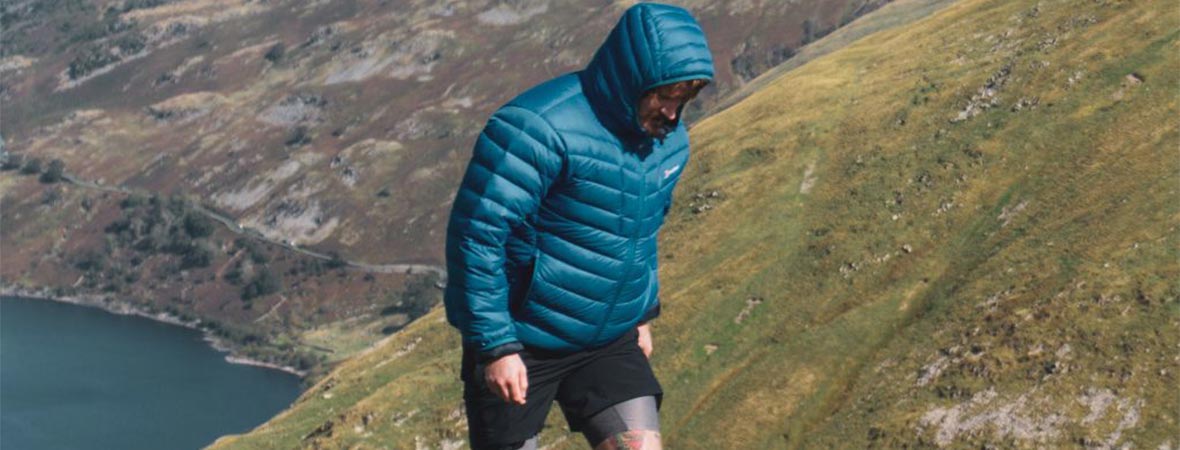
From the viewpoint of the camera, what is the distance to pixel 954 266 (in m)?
62.0

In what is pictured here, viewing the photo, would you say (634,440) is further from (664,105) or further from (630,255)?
(664,105)

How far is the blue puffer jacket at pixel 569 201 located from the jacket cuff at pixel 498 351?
11 millimetres

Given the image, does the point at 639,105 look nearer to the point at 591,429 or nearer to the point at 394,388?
the point at 591,429

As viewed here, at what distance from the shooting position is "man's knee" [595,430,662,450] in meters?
9.95

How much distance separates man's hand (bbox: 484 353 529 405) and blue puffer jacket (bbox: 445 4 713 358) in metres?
0.10

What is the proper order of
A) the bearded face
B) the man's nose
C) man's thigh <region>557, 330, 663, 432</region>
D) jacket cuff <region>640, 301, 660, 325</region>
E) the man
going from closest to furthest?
the man → the bearded face → the man's nose → man's thigh <region>557, 330, 663, 432</region> → jacket cuff <region>640, 301, 660, 325</region>

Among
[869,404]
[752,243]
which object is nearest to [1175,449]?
[869,404]

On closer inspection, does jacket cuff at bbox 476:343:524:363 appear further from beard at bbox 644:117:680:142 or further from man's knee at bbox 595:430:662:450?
beard at bbox 644:117:680:142

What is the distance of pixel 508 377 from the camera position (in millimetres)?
9500

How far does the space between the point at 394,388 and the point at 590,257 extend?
193ft

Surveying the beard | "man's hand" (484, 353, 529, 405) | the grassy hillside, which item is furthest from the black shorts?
the grassy hillside

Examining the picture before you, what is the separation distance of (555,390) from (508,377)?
1.07 meters

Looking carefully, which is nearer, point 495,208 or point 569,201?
point 495,208

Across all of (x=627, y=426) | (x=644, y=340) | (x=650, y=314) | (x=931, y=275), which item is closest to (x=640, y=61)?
(x=650, y=314)
